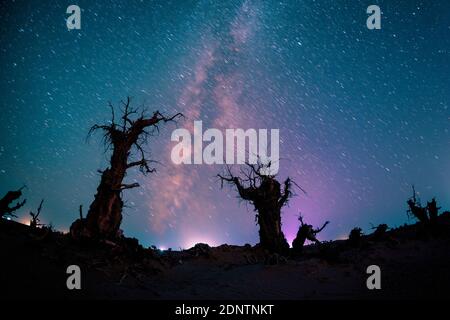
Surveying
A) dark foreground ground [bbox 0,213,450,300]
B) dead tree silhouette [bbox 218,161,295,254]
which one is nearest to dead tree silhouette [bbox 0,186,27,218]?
dark foreground ground [bbox 0,213,450,300]

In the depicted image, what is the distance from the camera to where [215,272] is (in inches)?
486

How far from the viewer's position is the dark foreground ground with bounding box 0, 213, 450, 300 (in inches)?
304

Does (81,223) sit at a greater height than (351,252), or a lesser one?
greater

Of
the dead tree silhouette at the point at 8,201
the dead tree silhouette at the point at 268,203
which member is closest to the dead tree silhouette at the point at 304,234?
the dead tree silhouette at the point at 268,203

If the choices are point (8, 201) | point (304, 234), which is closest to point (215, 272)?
point (304, 234)

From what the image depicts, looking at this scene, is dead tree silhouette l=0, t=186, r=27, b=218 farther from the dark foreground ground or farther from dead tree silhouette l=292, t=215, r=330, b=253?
dead tree silhouette l=292, t=215, r=330, b=253

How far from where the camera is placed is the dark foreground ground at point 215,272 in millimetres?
7727

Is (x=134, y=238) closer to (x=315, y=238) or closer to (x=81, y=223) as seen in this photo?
(x=81, y=223)

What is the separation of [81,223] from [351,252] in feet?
37.8

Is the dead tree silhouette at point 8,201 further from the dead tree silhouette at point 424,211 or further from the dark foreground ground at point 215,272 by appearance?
the dead tree silhouette at point 424,211

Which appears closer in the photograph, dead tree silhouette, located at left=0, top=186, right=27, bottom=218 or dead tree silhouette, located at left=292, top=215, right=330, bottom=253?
dead tree silhouette, located at left=0, top=186, right=27, bottom=218

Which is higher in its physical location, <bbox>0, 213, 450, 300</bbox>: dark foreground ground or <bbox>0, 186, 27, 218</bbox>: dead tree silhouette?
<bbox>0, 186, 27, 218</bbox>: dead tree silhouette
